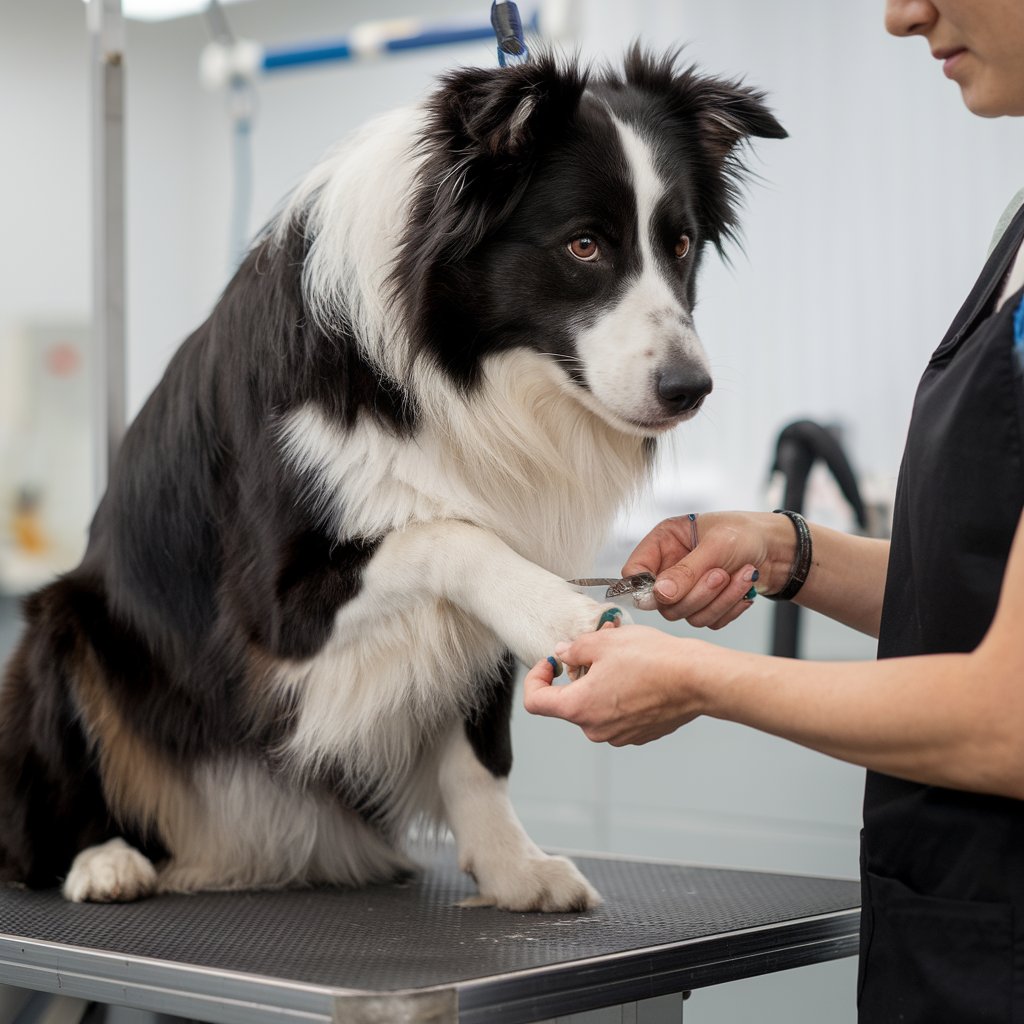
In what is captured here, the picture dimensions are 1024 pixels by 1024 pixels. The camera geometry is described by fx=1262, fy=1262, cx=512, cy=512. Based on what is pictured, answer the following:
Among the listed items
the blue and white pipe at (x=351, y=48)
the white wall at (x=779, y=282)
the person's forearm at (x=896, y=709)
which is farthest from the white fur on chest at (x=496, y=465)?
the blue and white pipe at (x=351, y=48)

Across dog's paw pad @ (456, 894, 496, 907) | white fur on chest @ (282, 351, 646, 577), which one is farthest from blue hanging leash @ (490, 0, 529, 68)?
dog's paw pad @ (456, 894, 496, 907)

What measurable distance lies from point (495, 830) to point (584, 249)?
2.42 ft

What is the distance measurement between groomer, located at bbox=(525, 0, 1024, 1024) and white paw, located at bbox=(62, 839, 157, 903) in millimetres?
A: 724

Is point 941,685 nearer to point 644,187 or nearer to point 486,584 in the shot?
point 486,584

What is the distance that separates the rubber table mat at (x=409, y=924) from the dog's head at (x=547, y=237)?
1.90ft

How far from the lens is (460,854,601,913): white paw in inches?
59.1

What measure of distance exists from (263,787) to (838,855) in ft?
4.70

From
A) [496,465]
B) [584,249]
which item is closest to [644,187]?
[584,249]

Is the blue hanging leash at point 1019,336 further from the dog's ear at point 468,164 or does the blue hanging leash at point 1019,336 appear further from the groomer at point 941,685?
the dog's ear at point 468,164

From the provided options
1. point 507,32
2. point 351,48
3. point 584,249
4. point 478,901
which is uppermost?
point 351,48

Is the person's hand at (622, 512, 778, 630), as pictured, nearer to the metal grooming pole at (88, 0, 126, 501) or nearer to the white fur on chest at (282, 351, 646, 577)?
the white fur on chest at (282, 351, 646, 577)

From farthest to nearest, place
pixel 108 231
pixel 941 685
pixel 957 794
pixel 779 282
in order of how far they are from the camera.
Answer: pixel 779 282
pixel 108 231
pixel 957 794
pixel 941 685

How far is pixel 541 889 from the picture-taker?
1508 millimetres

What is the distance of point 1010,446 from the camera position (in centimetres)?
97
